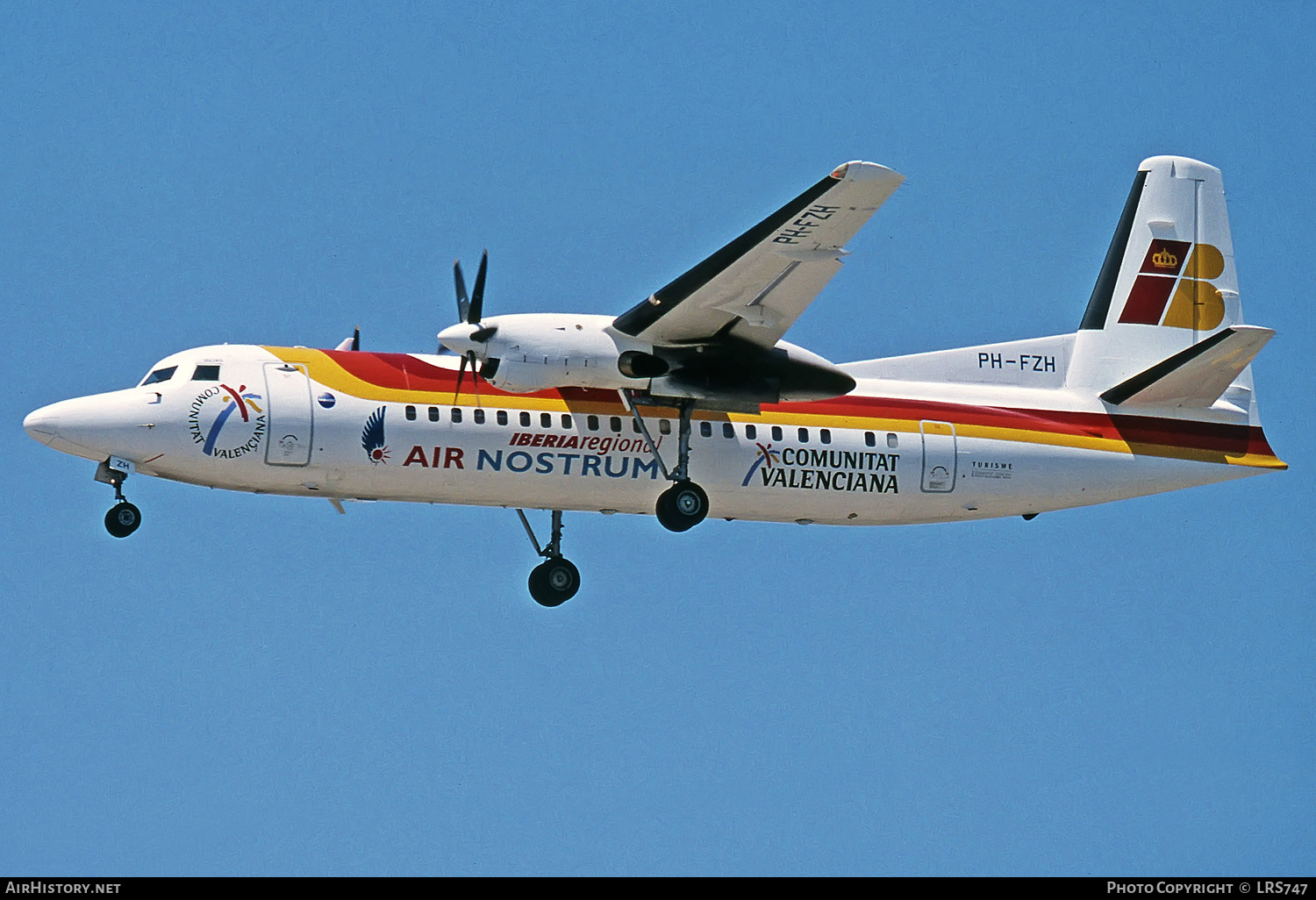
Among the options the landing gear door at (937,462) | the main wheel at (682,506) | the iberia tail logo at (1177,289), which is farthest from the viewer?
the iberia tail logo at (1177,289)

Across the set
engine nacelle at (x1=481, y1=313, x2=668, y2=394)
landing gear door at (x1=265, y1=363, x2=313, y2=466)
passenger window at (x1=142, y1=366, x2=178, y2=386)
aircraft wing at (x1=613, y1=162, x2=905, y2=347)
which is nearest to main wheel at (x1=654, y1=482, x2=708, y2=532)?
engine nacelle at (x1=481, y1=313, x2=668, y2=394)

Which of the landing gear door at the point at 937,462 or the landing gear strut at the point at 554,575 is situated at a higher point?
the landing gear door at the point at 937,462

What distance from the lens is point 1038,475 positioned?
69.9 ft

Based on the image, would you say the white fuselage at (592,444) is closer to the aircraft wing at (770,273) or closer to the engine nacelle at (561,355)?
the engine nacelle at (561,355)

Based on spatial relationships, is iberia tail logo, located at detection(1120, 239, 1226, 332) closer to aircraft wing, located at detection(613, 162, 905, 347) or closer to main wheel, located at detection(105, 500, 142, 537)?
aircraft wing, located at detection(613, 162, 905, 347)

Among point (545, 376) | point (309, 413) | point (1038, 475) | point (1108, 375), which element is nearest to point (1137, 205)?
point (1108, 375)

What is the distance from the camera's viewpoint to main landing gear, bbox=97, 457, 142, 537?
62.2 ft

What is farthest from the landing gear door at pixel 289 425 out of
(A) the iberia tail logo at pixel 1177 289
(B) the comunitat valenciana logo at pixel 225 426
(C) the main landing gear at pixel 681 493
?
(A) the iberia tail logo at pixel 1177 289

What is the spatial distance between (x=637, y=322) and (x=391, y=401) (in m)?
2.90

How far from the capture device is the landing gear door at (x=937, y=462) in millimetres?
20906

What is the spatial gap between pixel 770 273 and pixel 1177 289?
766 cm

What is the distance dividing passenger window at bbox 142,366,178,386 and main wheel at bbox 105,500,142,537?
4.58 feet

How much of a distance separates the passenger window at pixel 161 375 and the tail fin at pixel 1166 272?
38.0 ft

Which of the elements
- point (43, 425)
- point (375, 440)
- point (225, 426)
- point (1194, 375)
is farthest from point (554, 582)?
point (1194, 375)
